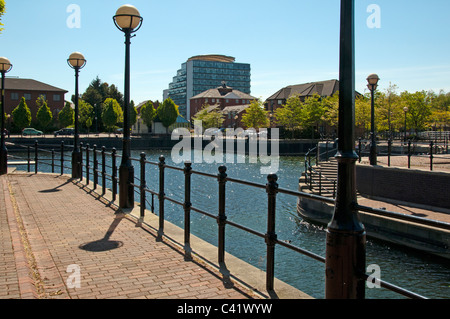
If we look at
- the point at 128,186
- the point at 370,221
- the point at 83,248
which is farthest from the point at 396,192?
the point at 83,248

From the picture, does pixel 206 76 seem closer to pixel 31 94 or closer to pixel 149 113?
pixel 149 113

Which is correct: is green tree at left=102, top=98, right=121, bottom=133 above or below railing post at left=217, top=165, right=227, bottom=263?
above

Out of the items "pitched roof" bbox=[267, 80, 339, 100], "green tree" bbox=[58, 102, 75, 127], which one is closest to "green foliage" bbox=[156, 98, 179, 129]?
"green tree" bbox=[58, 102, 75, 127]

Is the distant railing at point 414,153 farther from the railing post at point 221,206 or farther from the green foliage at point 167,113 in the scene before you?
the green foliage at point 167,113

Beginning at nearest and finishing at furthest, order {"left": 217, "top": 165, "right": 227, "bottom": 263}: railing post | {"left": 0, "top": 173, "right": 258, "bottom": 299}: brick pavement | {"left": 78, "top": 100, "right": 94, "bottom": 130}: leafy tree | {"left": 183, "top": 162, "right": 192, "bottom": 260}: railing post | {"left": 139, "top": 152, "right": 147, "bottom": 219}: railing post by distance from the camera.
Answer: {"left": 0, "top": 173, "right": 258, "bottom": 299}: brick pavement, {"left": 217, "top": 165, "right": 227, "bottom": 263}: railing post, {"left": 183, "top": 162, "right": 192, "bottom": 260}: railing post, {"left": 139, "top": 152, "right": 147, "bottom": 219}: railing post, {"left": 78, "top": 100, "right": 94, "bottom": 130}: leafy tree

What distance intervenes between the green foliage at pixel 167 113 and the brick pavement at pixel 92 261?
299 feet

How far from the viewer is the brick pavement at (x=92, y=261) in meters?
4.56

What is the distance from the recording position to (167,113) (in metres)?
99.7

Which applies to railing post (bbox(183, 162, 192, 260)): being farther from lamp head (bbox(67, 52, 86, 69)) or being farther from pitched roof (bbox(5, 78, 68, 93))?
pitched roof (bbox(5, 78, 68, 93))

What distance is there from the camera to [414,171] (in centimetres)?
1764

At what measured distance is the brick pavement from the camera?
15.0 ft

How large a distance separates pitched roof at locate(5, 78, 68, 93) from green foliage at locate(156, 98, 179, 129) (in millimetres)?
21756

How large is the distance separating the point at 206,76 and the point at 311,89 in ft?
277
